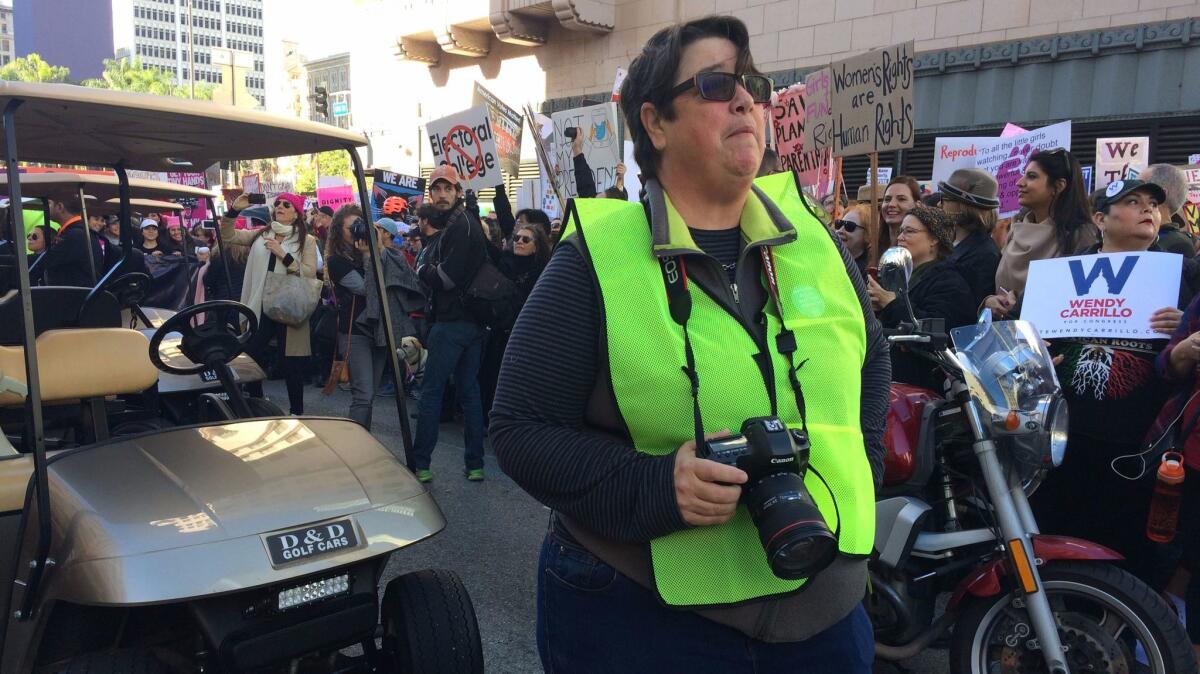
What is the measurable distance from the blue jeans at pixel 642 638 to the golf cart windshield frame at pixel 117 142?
1.60m

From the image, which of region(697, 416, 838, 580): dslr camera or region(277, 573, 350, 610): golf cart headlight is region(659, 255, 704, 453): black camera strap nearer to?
region(697, 416, 838, 580): dslr camera

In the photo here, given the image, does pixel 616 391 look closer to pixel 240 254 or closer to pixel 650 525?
pixel 650 525

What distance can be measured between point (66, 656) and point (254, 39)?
160 meters

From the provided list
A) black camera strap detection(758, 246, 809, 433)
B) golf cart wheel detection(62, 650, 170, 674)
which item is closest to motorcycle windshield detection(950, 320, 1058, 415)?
black camera strap detection(758, 246, 809, 433)

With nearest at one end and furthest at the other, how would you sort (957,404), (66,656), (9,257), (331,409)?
(66,656), (957,404), (9,257), (331,409)

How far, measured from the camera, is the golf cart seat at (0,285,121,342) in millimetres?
4875

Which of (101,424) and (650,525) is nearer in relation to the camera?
(650,525)

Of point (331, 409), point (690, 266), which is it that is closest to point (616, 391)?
point (690, 266)

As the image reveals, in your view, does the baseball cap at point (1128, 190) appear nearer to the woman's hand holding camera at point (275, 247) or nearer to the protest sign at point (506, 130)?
the woman's hand holding camera at point (275, 247)

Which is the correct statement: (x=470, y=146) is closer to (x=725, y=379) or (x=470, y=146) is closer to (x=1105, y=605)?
(x=1105, y=605)

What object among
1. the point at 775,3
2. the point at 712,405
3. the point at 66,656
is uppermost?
the point at 775,3

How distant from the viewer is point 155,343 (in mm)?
3762

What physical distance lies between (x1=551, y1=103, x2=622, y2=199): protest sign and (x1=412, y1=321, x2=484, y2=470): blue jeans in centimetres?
304

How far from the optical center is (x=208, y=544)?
2.43m
